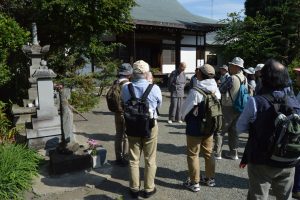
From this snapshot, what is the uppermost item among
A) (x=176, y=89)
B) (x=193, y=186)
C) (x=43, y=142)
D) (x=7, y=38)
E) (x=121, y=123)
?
(x=7, y=38)

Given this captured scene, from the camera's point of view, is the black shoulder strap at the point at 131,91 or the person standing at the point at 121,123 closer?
the black shoulder strap at the point at 131,91

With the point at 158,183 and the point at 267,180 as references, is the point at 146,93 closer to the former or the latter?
the point at 158,183

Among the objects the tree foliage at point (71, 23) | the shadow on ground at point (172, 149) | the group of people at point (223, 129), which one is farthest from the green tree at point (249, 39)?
the shadow on ground at point (172, 149)

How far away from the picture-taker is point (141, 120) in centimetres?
407

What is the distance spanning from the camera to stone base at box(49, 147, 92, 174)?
4.98m

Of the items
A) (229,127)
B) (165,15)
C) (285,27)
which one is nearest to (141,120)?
(229,127)

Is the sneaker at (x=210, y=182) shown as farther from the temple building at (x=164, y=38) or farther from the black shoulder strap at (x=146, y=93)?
the temple building at (x=164, y=38)

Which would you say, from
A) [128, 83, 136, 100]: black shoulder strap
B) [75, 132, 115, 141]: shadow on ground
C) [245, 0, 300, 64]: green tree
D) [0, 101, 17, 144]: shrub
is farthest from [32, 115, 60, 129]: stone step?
[245, 0, 300, 64]: green tree

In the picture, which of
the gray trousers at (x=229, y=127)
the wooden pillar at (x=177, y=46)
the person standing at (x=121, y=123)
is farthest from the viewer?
the wooden pillar at (x=177, y=46)

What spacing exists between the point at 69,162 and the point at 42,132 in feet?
5.14

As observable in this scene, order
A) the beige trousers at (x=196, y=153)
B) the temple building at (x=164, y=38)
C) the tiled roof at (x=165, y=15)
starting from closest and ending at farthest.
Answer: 1. the beige trousers at (x=196, y=153)
2. the tiled roof at (x=165, y=15)
3. the temple building at (x=164, y=38)

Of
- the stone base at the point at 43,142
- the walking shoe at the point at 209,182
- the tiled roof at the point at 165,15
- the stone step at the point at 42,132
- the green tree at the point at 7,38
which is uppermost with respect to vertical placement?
the tiled roof at the point at 165,15

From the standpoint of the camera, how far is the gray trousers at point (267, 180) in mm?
3018

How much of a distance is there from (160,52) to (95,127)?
9181 millimetres
